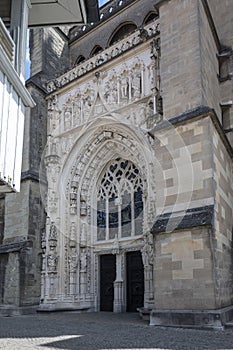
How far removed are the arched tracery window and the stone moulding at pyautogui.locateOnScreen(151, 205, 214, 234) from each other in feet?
14.1

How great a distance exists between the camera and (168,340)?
6.59m

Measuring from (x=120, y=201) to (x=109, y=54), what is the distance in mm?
5303

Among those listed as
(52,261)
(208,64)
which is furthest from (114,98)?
(52,261)

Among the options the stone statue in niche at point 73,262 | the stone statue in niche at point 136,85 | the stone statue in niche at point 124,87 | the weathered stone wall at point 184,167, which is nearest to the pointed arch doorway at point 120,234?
the stone statue in niche at point 73,262

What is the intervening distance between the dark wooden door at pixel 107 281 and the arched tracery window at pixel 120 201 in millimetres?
785

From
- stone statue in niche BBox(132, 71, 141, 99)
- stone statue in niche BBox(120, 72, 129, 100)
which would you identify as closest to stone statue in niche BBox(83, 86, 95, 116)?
stone statue in niche BBox(120, 72, 129, 100)

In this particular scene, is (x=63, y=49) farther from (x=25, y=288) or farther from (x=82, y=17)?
(x=82, y=17)

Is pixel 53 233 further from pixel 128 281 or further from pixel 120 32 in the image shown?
pixel 120 32

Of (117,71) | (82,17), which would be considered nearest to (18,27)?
(82,17)

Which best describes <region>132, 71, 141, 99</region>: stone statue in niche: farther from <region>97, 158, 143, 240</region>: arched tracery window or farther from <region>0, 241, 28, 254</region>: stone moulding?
<region>0, 241, 28, 254</region>: stone moulding

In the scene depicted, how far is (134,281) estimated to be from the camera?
42.7 feet

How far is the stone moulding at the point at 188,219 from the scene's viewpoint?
818 cm

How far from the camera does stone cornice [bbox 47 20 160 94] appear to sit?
13.3 m

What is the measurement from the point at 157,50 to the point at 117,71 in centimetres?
187
